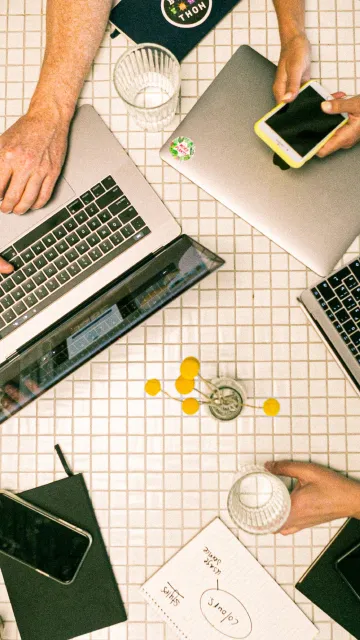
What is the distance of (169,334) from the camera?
116 centimetres

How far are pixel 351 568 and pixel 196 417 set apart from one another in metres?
0.40

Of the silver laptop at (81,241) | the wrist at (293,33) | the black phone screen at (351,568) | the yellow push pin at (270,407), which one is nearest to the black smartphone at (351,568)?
the black phone screen at (351,568)

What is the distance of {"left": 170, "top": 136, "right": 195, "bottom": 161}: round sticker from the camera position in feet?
3.76

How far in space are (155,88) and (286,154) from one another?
12.2 inches

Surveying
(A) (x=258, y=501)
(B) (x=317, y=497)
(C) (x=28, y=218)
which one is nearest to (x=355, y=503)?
(B) (x=317, y=497)

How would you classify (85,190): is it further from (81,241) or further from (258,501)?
(258,501)

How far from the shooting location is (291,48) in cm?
114

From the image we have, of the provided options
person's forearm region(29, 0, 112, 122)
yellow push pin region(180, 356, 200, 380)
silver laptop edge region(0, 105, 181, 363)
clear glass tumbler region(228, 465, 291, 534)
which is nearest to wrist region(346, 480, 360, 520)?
clear glass tumbler region(228, 465, 291, 534)

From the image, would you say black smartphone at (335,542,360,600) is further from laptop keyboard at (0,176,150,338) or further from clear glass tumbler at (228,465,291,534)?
laptop keyboard at (0,176,150,338)

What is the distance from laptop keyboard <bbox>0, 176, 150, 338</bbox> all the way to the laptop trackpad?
0.10ft

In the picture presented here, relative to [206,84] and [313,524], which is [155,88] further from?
[313,524]

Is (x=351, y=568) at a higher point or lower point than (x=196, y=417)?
lower

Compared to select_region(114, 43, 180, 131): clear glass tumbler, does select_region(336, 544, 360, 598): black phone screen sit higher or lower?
lower

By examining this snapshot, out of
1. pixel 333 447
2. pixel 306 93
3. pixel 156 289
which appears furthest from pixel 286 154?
pixel 333 447
